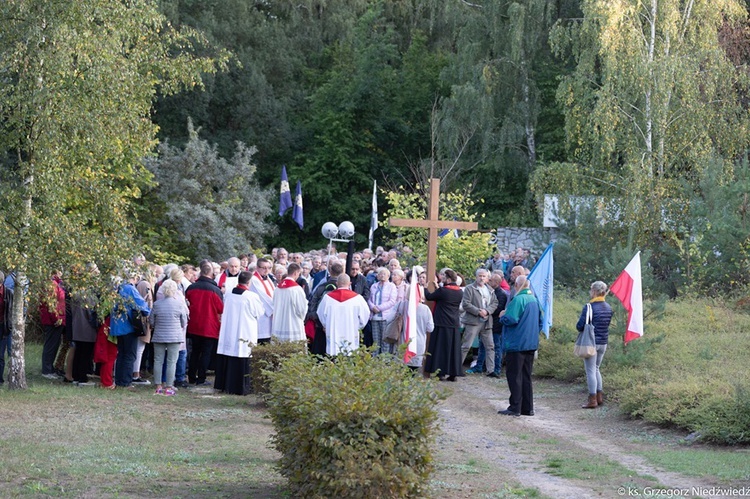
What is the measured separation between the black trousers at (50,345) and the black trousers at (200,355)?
2019 mm

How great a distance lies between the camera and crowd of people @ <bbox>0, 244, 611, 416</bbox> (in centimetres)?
1402

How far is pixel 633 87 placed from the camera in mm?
28656

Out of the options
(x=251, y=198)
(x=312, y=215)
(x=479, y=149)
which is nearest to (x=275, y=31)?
(x=312, y=215)

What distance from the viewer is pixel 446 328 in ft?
55.9

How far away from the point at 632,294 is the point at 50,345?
29.0 ft

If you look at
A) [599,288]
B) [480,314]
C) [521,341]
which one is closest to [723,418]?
[521,341]

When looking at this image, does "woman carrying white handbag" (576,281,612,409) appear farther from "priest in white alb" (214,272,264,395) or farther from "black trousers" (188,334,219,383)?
"black trousers" (188,334,219,383)

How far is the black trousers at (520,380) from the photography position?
13.9m

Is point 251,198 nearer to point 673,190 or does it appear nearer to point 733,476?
point 673,190

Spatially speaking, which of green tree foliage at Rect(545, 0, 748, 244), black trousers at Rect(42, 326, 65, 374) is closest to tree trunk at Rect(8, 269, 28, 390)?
black trousers at Rect(42, 326, 65, 374)

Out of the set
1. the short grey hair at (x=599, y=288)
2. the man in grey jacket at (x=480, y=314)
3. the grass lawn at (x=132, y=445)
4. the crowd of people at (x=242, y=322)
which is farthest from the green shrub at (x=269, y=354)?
the man in grey jacket at (x=480, y=314)

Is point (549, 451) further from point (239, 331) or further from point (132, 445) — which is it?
point (239, 331)

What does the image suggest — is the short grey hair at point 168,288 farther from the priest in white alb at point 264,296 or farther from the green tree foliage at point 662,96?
the green tree foliage at point 662,96

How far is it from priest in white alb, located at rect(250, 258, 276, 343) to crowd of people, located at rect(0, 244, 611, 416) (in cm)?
2
